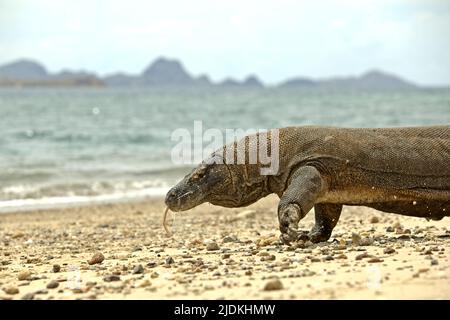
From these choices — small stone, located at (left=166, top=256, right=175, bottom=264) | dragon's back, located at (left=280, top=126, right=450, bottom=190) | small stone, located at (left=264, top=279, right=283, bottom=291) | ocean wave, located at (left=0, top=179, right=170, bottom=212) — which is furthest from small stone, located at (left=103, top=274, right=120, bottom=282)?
ocean wave, located at (left=0, top=179, right=170, bottom=212)

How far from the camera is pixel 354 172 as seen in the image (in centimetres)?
901

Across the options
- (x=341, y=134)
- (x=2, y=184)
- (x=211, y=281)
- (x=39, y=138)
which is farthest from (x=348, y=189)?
(x=39, y=138)

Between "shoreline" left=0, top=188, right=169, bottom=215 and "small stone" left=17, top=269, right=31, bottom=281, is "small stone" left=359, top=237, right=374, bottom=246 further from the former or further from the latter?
"shoreline" left=0, top=188, right=169, bottom=215

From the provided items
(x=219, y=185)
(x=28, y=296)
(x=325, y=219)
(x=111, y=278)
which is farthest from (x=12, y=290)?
(x=325, y=219)

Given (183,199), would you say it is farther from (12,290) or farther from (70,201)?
(70,201)

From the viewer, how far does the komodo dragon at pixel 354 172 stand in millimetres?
8992

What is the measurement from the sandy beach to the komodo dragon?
0.45 m

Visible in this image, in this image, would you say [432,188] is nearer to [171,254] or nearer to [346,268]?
[346,268]

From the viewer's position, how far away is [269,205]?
17.4 metres

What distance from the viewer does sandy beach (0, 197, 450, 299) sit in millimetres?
6512

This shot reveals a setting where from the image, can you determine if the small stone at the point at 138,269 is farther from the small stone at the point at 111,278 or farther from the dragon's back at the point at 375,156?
the dragon's back at the point at 375,156

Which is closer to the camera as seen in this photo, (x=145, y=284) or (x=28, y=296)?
(x=28, y=296)

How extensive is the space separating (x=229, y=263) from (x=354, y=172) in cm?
190
